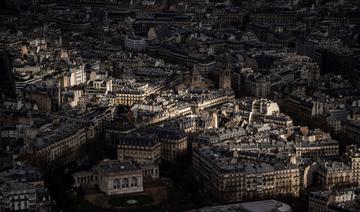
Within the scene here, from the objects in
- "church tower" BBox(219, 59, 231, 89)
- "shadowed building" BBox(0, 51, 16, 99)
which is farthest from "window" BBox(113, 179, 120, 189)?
"church tower" BBox(219, 59, 231, 89)

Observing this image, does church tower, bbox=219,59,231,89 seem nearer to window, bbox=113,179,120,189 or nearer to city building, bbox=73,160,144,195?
city building, bbox=73,160,144,195

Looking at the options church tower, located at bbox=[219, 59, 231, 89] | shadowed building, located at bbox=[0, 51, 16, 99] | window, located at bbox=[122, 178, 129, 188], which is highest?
church tower, located at bbox=[219, 59, 231, 89]

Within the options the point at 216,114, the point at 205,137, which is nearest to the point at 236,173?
the point at 205,137

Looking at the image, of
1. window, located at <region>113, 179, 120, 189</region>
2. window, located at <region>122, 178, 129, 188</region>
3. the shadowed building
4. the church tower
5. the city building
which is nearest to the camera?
the city building

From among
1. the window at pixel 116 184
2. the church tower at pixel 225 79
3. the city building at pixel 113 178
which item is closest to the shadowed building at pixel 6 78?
the church tower at pixel 225 79

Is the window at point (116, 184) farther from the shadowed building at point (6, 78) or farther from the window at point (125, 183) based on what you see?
the shadowed building at point (6, 78)

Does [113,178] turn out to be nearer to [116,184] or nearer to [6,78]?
[116,184]

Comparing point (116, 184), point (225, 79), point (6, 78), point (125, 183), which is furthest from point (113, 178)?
point (6, 78)

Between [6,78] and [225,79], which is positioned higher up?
[225,79]

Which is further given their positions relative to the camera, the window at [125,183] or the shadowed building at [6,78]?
the shadowed building at [6,78]

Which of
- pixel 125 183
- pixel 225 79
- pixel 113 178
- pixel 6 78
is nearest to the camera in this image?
pixel 113 178

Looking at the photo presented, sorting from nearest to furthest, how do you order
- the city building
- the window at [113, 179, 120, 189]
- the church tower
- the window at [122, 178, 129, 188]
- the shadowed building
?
the city building, the window at [113, 179, 120, 189], the window at [122, 178, 129, 188], the shadowed building, the church tower

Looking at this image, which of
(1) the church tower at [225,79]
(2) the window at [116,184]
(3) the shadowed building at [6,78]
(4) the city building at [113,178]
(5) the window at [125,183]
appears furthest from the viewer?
(1) the church tower at [225,79]
